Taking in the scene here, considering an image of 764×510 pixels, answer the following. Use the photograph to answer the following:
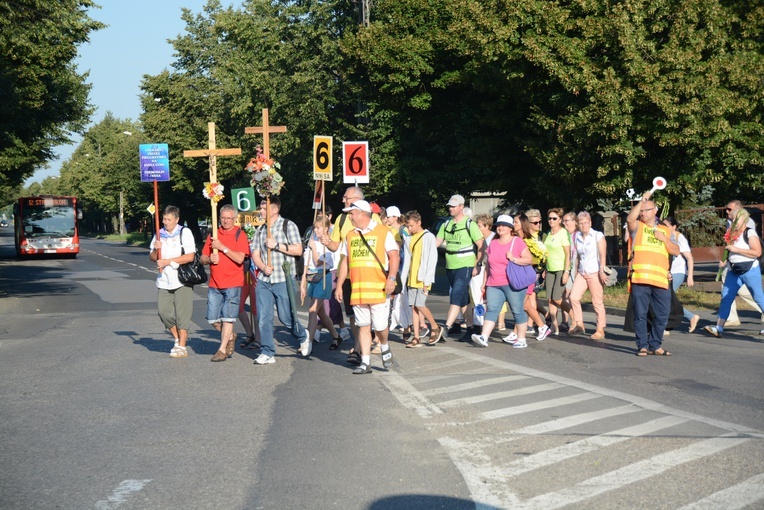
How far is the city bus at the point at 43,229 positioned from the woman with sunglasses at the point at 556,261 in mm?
41397

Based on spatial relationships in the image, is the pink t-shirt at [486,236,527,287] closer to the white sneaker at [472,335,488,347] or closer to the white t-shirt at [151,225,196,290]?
the white sneaker at [472,335,488,347]

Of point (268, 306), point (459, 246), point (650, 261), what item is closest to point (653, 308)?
point (650, 261)

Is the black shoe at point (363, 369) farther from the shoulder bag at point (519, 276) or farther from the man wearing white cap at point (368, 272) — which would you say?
the shoulder bag at point (519, 276)

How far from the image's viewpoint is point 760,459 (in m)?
6.19

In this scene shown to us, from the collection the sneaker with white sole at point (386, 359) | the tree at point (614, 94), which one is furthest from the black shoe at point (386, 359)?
the tree at point (614, 94)

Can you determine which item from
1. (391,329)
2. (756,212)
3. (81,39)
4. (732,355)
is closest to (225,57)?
(81,39)

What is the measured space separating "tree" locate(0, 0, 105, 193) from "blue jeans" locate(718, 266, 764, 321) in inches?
635

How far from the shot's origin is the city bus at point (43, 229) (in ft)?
168

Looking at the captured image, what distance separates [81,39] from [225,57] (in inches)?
978

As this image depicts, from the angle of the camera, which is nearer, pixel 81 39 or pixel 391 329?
pixel 391 329

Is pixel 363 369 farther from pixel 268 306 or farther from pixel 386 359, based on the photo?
pixel 268 306

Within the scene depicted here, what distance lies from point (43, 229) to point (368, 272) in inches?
1777

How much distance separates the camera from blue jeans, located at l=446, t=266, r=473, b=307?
511 inches

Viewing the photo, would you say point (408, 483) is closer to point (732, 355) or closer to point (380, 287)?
point (380, 287)
